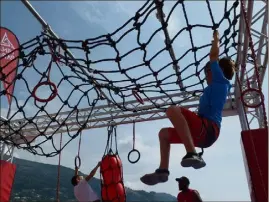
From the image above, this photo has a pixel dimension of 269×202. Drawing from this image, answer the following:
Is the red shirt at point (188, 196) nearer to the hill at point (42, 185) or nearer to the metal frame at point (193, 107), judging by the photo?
the metal frame at point (193, 107)

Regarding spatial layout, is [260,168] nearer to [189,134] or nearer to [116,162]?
[189,134]

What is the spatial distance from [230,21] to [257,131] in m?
1.05

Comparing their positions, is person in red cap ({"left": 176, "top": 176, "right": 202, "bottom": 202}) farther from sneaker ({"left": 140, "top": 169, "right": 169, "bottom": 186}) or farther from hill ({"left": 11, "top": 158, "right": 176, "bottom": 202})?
hill ({"left": 11, "top": 158, "right": 176, "bottom": 202})

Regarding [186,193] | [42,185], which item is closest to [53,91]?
[186,193]

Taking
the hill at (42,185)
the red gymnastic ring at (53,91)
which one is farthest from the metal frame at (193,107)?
the hill at (42,185)

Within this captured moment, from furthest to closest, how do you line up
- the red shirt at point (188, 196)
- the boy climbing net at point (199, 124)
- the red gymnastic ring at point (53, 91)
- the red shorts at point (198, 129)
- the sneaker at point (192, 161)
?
the red shirt at point (188, 196) → the red gymnastic ring at point (53, 91) → the red shorts at point (198, 129) → the boy climbing net at point (199, 124) → the sneaker at point (192, 161)

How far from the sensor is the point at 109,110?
6.27 metres

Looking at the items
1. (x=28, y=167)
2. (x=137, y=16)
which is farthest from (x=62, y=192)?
(x=137, y=16)

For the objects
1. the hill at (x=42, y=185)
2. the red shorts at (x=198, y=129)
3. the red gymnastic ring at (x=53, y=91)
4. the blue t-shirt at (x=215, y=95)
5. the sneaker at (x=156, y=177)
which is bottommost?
the sneaker at (x=156, y=177)

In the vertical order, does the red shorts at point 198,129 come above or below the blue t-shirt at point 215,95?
below

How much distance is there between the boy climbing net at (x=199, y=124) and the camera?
2238 mm

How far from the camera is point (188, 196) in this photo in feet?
13.8

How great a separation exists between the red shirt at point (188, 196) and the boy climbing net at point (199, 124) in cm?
187

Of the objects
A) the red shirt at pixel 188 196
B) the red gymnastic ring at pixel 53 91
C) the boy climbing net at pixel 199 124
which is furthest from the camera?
the red shirt at pixel 188 196
